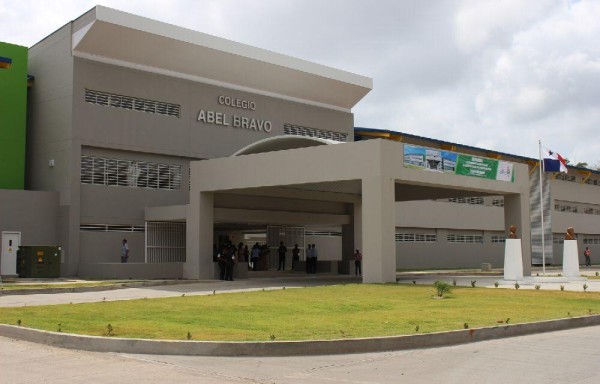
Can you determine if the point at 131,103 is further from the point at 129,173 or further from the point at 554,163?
the point at 554,163

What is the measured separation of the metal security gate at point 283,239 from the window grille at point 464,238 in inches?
661

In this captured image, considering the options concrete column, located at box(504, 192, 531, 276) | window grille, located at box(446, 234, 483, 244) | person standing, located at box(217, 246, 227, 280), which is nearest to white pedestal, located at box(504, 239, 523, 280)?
concrete column, located at box(504, 192, 531, 276)

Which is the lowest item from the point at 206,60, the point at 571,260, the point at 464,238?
the point at 571,260

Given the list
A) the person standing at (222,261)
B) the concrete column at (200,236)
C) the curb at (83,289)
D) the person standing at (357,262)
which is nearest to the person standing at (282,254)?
the person standing at (357,262)

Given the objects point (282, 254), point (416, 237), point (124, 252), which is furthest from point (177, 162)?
point (416, 237)

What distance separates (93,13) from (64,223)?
976 centimetres

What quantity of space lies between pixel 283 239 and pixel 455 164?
524 inches

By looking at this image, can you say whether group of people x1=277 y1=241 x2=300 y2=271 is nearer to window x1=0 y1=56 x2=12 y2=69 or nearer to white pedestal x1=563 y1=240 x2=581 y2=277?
white pedestal x1=563 y1=240 x2=581 y2=277

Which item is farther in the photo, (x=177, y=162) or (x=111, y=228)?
(x=177, y=162)

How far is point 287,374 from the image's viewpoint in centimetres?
923

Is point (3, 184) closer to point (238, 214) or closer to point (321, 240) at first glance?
A: point (238, 214)

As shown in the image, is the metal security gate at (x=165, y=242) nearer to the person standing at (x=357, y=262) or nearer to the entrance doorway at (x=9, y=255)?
the entrance doorway at (x=9, y=255)

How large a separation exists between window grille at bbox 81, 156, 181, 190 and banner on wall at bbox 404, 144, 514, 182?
1484 cm

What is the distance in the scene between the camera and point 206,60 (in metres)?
37.8
